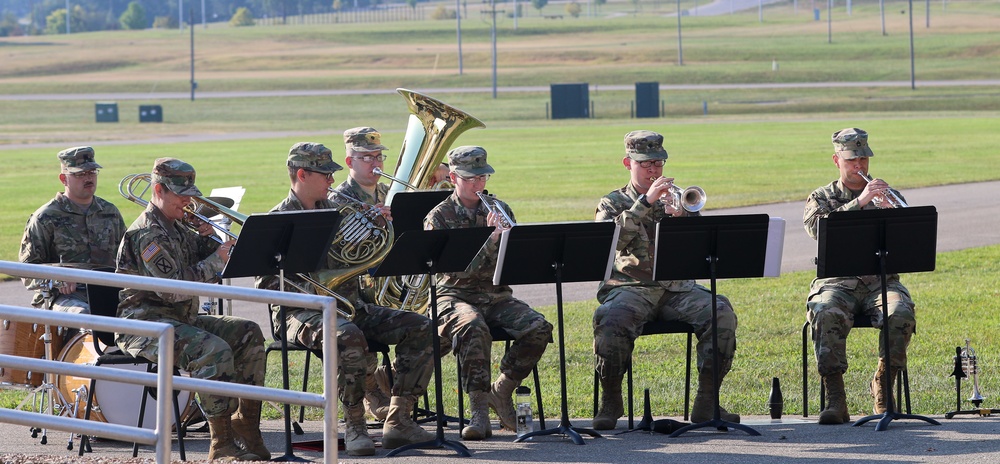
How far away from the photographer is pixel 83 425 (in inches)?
228

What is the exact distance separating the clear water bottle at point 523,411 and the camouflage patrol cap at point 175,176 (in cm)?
248

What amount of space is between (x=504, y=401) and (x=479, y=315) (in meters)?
0.69

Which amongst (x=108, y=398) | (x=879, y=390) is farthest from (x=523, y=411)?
(x=108, y=398)

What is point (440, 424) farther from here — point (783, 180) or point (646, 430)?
point (783, 180)

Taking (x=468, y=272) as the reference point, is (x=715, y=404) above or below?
below

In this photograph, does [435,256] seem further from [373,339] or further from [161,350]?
[161,350]

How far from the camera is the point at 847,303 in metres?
9.37

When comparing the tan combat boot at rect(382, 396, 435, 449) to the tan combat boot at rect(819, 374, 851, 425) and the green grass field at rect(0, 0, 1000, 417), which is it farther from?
the tan combat boot at rect(819, 374, 851, 425)

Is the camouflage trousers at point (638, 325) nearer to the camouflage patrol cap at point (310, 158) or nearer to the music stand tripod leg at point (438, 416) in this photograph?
the music stand tripod leg at point (438, 416)

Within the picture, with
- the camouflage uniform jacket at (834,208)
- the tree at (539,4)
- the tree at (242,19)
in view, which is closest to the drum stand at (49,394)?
the camouflage uniform jacket at (834,208)

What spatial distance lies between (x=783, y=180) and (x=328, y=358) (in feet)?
72.3

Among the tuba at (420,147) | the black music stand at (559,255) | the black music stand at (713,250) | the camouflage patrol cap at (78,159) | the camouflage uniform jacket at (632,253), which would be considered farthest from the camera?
the camouflage patrol cap at (78,159)

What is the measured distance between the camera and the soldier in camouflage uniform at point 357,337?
27.8 ft

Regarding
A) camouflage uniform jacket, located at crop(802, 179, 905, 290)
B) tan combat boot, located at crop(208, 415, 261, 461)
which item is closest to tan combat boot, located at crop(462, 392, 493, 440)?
tan combat boot, located at crop(208, 415, 261, 461)
